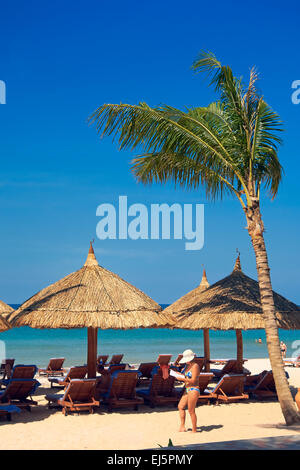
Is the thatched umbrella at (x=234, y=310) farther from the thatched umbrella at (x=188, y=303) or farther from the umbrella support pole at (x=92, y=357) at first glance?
the umbrella support pole at (x=92, y=357)

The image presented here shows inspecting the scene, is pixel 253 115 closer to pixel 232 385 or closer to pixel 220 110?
pixel 220 110

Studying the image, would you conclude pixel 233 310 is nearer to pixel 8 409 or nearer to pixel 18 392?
pixel 18 392

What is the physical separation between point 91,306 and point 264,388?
4.19 metres

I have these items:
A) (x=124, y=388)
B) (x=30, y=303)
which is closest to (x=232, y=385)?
(x=124, y=388)

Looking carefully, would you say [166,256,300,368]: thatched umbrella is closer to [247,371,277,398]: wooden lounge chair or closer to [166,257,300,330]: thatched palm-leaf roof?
[166,257,300,330]: thatched palm-leaf roof

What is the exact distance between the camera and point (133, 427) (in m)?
8.90

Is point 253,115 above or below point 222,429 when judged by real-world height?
above

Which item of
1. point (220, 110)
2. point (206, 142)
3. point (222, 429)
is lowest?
point (222, 429)

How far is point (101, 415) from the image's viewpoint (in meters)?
9.93

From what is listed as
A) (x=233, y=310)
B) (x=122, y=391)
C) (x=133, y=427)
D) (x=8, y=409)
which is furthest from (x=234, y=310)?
(x=8, y=409)

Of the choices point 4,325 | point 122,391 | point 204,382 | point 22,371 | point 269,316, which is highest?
point 269,316

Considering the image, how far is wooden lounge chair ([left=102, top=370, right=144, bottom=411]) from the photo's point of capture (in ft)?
33.2
